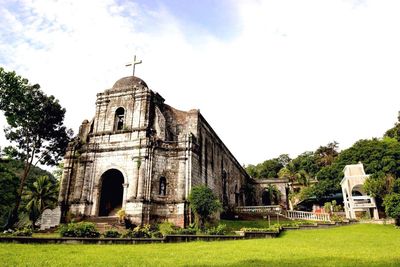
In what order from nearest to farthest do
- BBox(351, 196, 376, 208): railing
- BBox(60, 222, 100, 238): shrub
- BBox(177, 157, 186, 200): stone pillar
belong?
BBox(60, 222, 100, 238): shrub < BBox(177, 157, 186, 200): stone pillar < BBox(351, 196, 376, 208): railing

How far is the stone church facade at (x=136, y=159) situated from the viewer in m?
18.9

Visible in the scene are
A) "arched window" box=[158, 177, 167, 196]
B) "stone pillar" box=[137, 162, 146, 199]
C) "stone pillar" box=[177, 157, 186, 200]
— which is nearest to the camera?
"stone pillar" box=[137, 162, 146, 199]

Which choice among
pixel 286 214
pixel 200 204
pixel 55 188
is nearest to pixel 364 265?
pixel 200 204

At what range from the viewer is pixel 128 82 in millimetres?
23141

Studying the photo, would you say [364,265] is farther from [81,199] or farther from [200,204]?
[81,199]

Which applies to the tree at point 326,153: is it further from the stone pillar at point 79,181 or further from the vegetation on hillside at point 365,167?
the stone pillar at point 79,181

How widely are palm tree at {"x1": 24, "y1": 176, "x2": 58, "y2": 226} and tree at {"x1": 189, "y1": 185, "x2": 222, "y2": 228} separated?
1244cm

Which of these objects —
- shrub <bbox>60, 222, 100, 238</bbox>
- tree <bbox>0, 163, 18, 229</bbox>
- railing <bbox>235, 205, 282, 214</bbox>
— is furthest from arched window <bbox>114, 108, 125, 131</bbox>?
railing <bbox>235, 205, 282, 214</bbox>

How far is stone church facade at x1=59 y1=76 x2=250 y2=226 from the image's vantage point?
18.9 m

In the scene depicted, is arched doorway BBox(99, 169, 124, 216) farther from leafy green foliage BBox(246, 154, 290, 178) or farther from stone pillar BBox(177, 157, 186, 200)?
leafy green foliage BBox(246, 154, 290, 178)

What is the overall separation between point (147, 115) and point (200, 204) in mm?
7017

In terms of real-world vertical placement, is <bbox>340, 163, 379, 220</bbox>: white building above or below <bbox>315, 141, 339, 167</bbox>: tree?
below

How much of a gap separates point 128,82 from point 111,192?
26.1ft

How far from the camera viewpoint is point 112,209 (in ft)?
68.4
